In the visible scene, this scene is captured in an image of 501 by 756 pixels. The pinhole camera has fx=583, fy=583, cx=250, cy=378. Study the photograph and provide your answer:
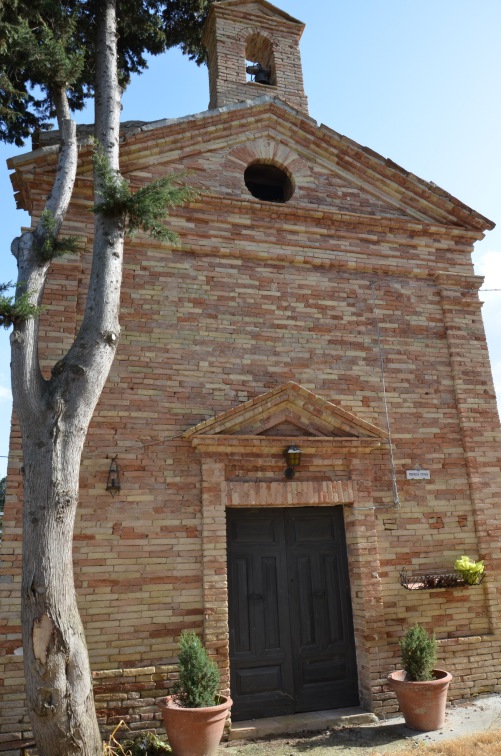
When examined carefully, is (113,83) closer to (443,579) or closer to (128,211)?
(128,211)

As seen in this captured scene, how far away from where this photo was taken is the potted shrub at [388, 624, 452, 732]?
20.0 ft

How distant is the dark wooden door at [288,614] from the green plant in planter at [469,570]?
1.37 m

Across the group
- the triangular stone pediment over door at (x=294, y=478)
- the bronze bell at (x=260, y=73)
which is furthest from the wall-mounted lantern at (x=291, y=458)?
the bronze bell at (x=260, y=73)

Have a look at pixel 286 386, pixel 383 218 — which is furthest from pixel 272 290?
pixel 383 218

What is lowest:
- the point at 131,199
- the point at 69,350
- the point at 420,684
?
the point at 420,684

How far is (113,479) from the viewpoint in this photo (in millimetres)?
6336

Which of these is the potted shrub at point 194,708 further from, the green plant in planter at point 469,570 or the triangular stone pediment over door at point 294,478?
the green plant in planter at point 469,570

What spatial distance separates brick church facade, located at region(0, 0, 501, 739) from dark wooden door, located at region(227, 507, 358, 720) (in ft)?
0.08

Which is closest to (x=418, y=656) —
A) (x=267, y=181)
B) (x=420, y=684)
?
(x=420, y=684)

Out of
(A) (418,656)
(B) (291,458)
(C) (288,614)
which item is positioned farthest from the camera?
(B) (291,458)

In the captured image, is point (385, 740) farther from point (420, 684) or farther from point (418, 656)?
point (418, 656)

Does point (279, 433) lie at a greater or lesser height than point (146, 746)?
greater

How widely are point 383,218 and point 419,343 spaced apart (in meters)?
1.95

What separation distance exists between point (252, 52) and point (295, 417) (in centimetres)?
720
